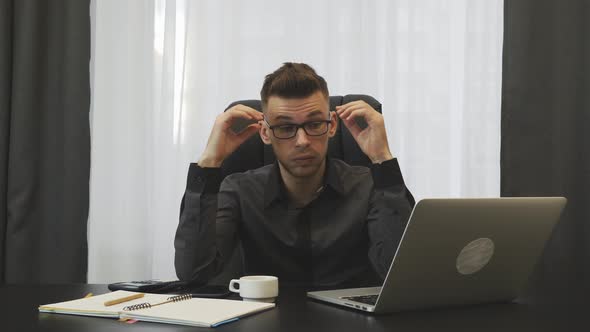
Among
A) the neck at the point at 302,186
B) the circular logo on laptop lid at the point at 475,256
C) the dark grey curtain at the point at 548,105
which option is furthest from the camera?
the dark grey curtain at the point at 548,105

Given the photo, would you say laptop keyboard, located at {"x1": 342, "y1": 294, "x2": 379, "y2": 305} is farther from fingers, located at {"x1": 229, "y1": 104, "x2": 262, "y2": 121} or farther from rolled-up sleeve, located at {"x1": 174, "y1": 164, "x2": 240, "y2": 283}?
fingers, located at {"x1": 229, "y1": 104, "x2": 262, "y2": 121}

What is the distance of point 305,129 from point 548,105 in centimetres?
129

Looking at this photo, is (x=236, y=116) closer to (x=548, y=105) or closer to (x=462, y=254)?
Answer: (x=462, y=254)

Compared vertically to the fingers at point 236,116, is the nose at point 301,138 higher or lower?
lower

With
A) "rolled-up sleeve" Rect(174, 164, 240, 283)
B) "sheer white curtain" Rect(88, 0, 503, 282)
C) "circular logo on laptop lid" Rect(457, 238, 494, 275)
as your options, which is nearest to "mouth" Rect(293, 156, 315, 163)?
"rolled-up sleeve" Rect(174, 164, 240, 283)

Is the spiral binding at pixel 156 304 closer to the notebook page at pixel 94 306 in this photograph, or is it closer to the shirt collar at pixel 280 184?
the notebook page at pixel 94 306

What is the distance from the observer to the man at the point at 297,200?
165 centimetres

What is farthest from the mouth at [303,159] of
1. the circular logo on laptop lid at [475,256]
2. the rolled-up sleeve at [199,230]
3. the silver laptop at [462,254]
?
the circular logo on laptop lid at [475,256]

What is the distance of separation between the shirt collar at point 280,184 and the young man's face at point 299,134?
78 mm

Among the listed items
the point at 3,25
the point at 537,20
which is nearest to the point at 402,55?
the point at 537,20

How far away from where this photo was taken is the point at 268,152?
189cm

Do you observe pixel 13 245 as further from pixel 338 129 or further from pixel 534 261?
pixel 534 261

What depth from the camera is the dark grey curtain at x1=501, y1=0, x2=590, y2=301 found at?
7.97ft

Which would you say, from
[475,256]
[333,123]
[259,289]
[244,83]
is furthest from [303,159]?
[244,83]
